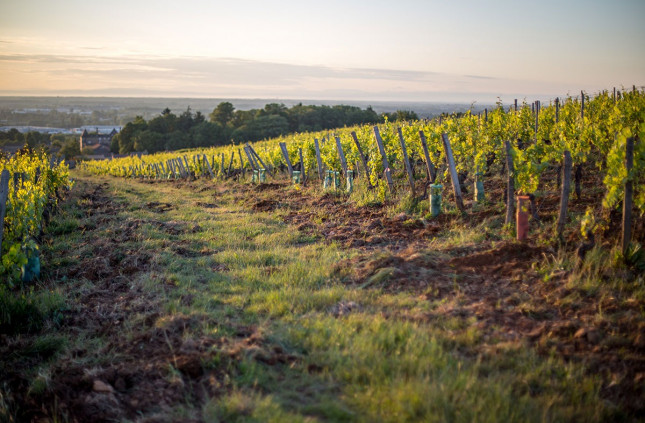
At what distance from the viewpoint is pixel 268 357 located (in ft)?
11.5

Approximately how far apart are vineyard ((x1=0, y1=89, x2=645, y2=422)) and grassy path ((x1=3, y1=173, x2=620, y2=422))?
16mm

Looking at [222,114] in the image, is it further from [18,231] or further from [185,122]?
[18,231]

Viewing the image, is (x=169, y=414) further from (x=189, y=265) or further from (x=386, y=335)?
(x=189, y=265)

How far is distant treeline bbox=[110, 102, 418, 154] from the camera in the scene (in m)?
59.5

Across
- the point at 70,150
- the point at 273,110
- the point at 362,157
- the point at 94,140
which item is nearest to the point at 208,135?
the point at 273,110

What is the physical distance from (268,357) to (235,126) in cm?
6571

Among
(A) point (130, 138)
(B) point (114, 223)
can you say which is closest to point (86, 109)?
(A) point (130, 138)

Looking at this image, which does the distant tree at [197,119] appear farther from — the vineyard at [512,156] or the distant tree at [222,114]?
the vineyard at [512,156]

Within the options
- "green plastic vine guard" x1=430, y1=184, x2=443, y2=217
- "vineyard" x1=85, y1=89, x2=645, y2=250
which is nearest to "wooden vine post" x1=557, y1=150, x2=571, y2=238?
"vineyard" x1=85, y1=89, x2=645, y2=250

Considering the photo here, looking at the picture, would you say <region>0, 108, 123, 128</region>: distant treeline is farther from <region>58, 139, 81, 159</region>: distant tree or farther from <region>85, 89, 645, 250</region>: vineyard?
<region>85, 89, 645, 250</region>: vineyard

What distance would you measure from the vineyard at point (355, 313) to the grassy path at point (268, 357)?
16 mm

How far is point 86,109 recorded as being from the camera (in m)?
185

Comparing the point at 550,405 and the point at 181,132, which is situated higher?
the point at 181,132

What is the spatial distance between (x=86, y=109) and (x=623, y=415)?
21304cm
